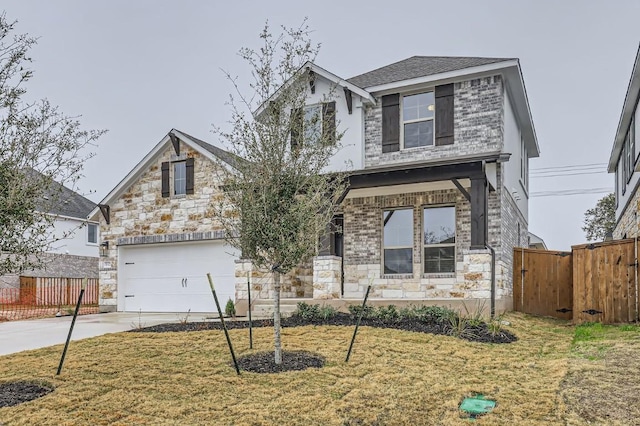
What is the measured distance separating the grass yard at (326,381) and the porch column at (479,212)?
2.40 metres

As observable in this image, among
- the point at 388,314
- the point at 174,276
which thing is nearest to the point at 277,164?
the point at 388,314

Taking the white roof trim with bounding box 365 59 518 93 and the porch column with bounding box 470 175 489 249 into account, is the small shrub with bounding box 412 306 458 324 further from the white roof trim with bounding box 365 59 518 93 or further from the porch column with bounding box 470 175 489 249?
the white roof trim with bounding box 365 59 518 93

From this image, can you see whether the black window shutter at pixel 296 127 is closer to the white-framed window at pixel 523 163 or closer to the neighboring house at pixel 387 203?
the neighboring house at pixel 387 203

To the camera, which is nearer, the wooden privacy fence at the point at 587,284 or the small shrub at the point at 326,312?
the small shrub at the point at 326,312

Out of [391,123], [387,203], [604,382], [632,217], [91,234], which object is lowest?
[604,382]

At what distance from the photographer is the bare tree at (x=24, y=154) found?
5496mm

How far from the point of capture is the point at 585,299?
10.7 meters

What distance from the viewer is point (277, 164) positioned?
642cm

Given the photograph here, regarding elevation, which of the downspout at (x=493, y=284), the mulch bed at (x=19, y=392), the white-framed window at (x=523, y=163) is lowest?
the mulch bed at (x=19, y=392)

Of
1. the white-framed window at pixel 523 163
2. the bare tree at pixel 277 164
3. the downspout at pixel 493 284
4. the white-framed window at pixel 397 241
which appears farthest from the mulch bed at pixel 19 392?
the white-framed window at pixel 523 163

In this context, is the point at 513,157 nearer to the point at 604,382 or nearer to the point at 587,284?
the point at 587,284

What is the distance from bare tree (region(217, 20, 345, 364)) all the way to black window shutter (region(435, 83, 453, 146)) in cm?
590

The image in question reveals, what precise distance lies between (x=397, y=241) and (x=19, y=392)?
9.06m

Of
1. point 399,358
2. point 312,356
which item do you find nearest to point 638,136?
point 399,358
